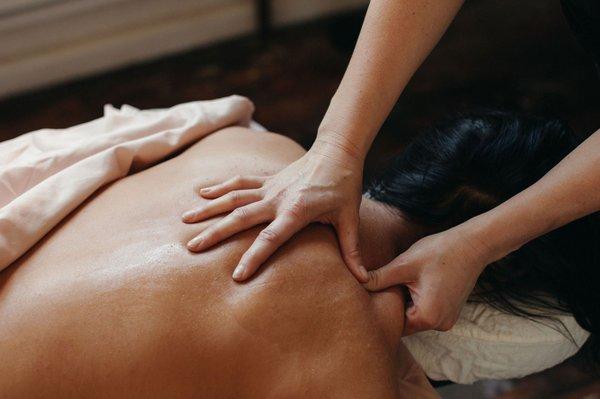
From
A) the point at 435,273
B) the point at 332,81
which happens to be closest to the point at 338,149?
the point at 435,273

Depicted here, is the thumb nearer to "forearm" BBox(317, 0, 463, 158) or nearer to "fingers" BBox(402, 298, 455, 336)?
"fingers" BBox(402, 298, 455, 336)

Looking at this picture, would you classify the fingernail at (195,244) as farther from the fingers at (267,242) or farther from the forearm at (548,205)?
the forearm at (548,205)

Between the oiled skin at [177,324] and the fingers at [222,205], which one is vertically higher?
the fingers at [222,205]

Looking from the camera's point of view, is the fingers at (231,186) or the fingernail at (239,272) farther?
the fingers at (231,186)

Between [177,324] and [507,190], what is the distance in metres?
0.68

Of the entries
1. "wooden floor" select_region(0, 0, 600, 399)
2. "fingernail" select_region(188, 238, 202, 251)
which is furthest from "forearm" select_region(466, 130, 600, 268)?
"wooden floor" select_region(0, 0, 600, 399)

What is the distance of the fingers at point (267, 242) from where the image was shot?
39.4 inches

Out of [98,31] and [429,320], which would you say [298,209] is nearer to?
[429,320]

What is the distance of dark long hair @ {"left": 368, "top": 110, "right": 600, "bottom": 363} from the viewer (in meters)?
1.23

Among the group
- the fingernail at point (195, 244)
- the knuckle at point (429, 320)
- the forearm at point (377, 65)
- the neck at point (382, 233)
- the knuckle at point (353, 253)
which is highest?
the forearm at point (377, 65)

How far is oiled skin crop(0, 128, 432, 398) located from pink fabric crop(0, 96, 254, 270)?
0.18ft

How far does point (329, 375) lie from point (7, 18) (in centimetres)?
203

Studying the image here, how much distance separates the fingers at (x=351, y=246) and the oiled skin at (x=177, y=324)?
0.04 metres

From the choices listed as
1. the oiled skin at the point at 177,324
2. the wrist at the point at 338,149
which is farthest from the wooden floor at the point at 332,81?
the oiled skin at the point at 177,324
